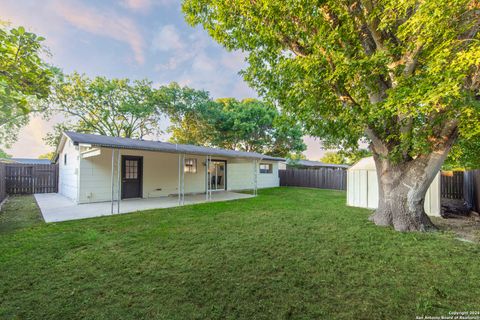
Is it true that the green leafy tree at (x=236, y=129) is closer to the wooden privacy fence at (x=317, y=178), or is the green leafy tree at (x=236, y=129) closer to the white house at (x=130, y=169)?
the wooden privacy fence at (x=317, y=178)

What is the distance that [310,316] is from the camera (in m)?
1.89

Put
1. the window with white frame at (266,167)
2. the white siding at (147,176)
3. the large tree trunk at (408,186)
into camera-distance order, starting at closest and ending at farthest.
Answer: the large tree trunk at (408,186), the white siding at (147,176), the window with white frame at (266,167)

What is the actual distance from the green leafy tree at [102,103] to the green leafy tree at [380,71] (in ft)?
45.8

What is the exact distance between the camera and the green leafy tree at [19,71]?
6.91ft

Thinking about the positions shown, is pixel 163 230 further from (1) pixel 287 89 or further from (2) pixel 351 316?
(1) pixel 287 89

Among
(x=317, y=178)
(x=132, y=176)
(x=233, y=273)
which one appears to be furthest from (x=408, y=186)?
(x=317, y=178)

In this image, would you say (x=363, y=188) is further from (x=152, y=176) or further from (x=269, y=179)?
(x=152, y=176)

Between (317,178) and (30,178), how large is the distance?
16597mm

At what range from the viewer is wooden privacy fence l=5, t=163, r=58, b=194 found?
387 inches

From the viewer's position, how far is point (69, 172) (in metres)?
8.82

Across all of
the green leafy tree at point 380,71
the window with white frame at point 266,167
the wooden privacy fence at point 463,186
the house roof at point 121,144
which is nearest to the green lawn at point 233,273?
the green leafy tree at point 380,71

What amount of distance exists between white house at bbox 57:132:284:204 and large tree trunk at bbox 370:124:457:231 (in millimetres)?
5583

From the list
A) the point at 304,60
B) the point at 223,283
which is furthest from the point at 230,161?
the point at 223,283

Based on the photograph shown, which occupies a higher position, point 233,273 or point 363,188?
point 363,188
